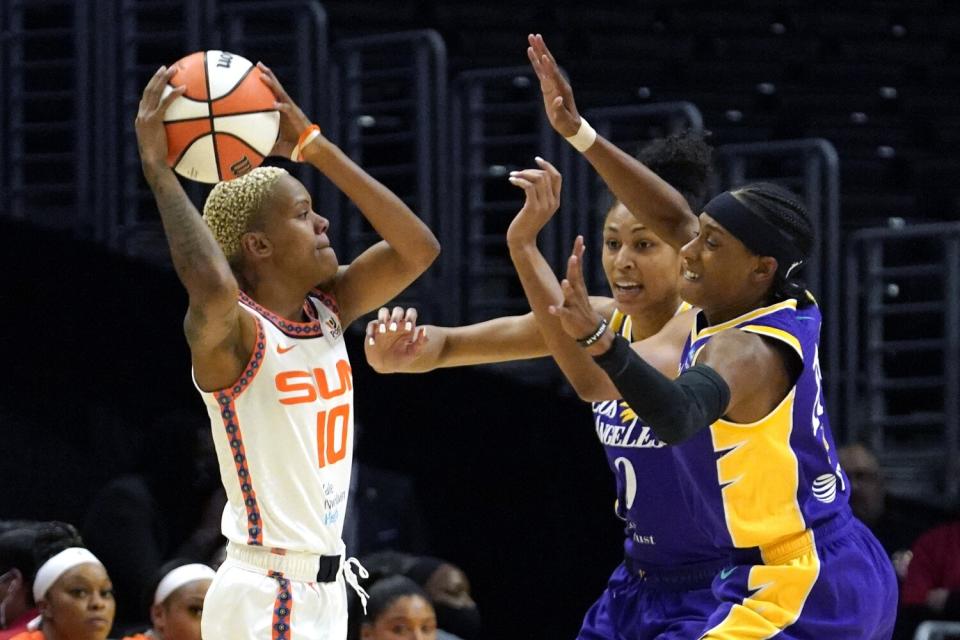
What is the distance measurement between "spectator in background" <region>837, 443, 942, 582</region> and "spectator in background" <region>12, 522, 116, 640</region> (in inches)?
119

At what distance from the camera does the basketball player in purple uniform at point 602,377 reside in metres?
4.61

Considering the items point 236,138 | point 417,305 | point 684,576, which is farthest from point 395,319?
point 417,305

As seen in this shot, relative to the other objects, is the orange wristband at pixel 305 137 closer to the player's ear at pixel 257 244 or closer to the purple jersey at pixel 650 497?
the player's ear at pixel 257 244

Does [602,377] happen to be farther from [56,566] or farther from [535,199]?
[56,566]

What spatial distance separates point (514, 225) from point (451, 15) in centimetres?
757

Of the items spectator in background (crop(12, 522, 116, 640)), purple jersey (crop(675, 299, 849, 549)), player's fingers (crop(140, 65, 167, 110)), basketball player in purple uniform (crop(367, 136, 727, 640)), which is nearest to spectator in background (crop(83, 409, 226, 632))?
spectator in background (crop(12, 522, 116, 640))

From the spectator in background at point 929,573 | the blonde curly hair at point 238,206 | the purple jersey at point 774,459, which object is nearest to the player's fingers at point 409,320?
the blonde curly hair at point 238,206

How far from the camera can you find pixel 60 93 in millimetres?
8734

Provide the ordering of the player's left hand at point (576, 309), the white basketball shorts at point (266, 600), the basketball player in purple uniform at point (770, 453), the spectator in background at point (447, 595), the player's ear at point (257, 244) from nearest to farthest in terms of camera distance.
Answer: the player's left hand at point (576, 309)
the basketball player in purple uniform at point (770, 453)
the white basketball shorts at point (266, 600)
the player's ear at point (257, 244)
the spectator in background at point (447, 595)

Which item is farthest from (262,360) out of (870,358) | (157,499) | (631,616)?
(870,358)

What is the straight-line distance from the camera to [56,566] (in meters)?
6.01

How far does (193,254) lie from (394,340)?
0.77 metres

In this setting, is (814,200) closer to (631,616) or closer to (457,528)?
(457,528)

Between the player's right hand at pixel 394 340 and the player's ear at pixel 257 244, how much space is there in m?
0.35
